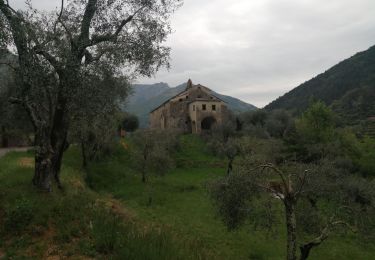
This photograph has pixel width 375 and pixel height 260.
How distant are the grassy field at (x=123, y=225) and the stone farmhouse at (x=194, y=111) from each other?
30.3m

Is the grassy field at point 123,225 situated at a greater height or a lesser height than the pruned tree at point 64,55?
lesser

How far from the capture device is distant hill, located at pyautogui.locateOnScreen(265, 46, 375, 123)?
12306 cm

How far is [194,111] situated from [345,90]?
307 ft

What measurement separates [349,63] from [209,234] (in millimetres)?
160924

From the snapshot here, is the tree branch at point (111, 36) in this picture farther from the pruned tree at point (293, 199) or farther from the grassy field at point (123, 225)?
the pruned tree at point (293, 199)

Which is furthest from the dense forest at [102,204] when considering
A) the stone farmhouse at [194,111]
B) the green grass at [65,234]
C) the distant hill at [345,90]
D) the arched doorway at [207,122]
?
the distant hill at [345,90]

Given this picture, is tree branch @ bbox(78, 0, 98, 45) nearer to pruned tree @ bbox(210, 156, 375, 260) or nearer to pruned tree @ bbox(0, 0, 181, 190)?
pruned tree @ bbox(0, 0, 181, 190)

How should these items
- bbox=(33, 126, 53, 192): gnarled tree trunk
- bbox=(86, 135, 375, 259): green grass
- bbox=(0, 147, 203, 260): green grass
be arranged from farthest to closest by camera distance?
bbox=(86, 135, 375, 259): green grass, bbox=(33, 126, 53, 192): gnarled tree trunk, bbox=(0, 147, 203, 260): green grass

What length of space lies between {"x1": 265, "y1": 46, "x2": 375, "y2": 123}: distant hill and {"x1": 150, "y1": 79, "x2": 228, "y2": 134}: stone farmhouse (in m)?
44.6

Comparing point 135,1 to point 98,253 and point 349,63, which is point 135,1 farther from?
point 349,63

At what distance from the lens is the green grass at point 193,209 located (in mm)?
22609

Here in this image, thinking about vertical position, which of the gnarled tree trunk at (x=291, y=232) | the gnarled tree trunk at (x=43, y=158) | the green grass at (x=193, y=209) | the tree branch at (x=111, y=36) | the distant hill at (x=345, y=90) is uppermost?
the distant hill at (x=345, y=90)

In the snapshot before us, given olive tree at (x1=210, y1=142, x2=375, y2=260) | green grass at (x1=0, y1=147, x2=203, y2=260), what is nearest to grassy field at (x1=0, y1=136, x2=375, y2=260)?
green grass at (x1=0, y1=147, x2=203, y2=260)

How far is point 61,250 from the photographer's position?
512 inches
